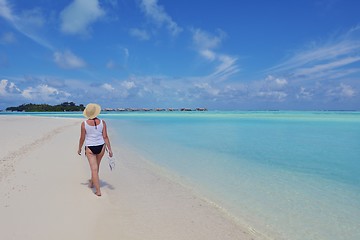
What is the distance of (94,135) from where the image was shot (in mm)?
5781

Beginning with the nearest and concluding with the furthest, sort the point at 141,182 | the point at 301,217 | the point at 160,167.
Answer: the point at 301,217, the point at 141,182, the point at 160,167

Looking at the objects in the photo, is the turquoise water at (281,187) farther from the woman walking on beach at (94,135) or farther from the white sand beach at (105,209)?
the woman walking on beach at (94,135)

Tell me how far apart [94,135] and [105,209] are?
4.90ft

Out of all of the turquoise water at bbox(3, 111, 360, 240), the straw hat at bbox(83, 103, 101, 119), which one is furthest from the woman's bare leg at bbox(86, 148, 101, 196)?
the turquoise water at bbox(3, 111, 360, 240)

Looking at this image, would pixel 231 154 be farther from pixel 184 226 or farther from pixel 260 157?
pixel 184 226

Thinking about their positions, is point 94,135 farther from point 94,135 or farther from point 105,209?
point 105,209

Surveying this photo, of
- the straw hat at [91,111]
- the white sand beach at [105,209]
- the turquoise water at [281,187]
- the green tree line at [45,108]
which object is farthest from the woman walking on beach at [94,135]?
the green tree line at [45,108]

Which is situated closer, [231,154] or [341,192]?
[341,192]

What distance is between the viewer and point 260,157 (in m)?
11.7

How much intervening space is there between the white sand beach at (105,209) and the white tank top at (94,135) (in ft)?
3.57

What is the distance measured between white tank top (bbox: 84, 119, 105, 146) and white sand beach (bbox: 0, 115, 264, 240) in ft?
3.57

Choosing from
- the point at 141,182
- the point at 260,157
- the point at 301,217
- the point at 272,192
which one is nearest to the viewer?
the point at 301,217

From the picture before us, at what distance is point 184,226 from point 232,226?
2.62 feet

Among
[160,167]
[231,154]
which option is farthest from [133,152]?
[231,154]
